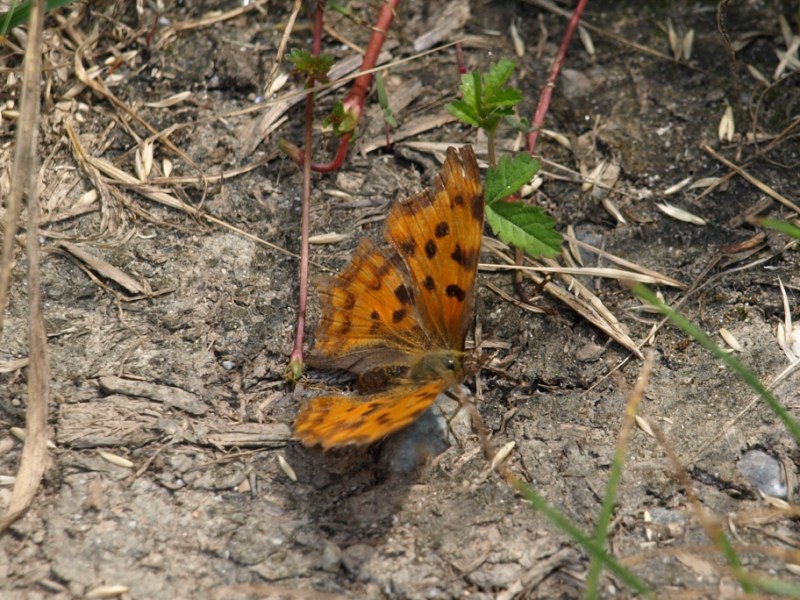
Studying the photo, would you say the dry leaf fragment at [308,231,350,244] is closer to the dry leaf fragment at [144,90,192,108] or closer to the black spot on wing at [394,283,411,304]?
the black spot on wing at [394,283,411,304]

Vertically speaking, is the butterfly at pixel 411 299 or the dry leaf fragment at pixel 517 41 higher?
the dry leaf fragment at pixel 517 41

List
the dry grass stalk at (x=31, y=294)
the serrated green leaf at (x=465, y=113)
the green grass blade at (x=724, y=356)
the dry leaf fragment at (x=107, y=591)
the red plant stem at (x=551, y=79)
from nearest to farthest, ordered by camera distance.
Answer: the green grass blade at (x=724, y=356) → the dry leaf fragment at (x=107, y=591) → the dry grass stalk at (x=31, y=294) → the serrated green leaf at (x=465, y=113) → the red plant stem at (x=551, y=79)

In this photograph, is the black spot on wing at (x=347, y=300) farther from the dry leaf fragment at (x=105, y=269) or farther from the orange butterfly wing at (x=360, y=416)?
the dry leaf fragment at (x=105, y=269)

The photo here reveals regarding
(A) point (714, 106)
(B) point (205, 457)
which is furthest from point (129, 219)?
(A) point (714, 106)

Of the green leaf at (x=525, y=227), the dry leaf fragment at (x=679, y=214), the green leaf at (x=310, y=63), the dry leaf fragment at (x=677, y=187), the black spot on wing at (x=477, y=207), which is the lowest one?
the dry leaf fragment at (x=679, y=214)

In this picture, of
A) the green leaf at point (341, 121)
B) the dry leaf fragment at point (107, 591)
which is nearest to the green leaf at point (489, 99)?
the green leaf at point (341, 121)

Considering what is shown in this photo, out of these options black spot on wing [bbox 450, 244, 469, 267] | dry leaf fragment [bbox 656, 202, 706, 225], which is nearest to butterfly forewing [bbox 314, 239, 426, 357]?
black spot on wing [bbox 450, 244, 469, 267]
